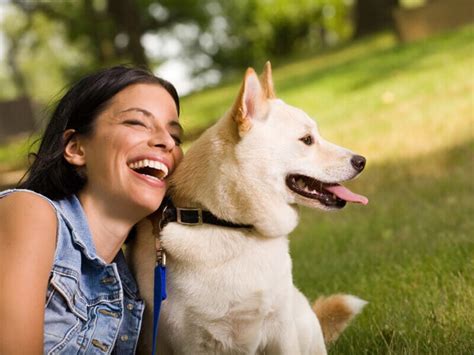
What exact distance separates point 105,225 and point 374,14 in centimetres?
1265

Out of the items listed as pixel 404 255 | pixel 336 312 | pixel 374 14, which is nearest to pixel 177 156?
pixel 336 312

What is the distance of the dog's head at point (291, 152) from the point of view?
8.61 feet

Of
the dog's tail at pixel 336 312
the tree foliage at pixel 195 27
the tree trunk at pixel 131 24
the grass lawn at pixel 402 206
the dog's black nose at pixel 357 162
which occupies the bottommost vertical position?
the tree foliage at pixel 195 27

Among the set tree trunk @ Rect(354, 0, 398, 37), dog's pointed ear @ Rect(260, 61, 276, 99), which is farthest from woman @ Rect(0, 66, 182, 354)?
tree trunk @ Rect(354, 0, 398, 37)

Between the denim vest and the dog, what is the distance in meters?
0.08

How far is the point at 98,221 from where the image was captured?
8.59ft

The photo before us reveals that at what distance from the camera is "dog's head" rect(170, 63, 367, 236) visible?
2.57m

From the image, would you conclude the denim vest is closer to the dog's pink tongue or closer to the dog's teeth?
the dog's teeth

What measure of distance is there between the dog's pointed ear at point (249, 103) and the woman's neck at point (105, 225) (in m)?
0.56

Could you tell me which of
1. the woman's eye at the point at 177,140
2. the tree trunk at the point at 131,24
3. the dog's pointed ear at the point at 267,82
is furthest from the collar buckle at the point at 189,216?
the tree trunk at the point at 131,24

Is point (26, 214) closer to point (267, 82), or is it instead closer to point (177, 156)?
point (177, 156)

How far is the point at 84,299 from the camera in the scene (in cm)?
249

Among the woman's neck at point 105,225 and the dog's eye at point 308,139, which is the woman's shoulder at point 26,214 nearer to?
the woman's neck at point 105,225

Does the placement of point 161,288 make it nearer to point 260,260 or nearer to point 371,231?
point 260,260
